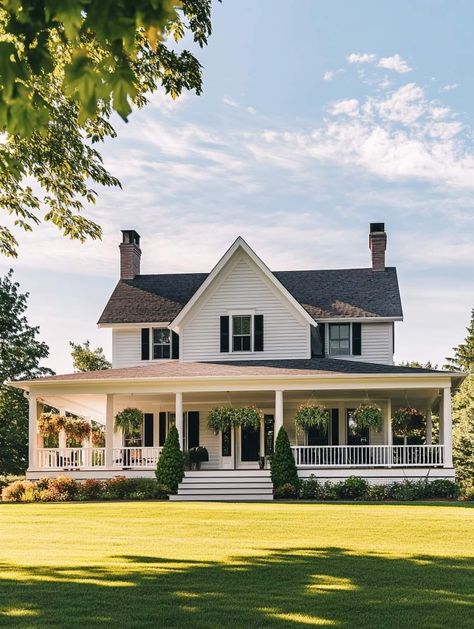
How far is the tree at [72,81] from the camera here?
544 cm

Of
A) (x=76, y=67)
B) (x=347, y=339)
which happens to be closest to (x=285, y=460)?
(x=347, y=339)

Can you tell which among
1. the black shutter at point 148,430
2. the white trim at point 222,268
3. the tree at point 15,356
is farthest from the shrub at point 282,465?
the tree at point 15,356

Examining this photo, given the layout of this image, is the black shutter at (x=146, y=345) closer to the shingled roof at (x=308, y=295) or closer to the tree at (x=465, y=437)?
the shingled roof at (x=308, y=295)

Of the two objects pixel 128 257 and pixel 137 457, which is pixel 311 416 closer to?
pixel 137 457

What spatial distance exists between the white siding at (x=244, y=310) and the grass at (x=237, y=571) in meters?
13.0

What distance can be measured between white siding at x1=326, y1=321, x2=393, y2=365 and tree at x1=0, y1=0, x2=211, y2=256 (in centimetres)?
1584

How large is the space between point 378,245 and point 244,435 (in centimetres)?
1036

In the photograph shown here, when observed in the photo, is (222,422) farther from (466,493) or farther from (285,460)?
(466,493)

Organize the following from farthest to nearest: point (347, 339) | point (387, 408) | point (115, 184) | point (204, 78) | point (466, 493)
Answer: point (347, 339) < point (387, 408) < point (466, 493) < point (115, 184) < point (204, 78)

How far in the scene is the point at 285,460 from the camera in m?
25.9

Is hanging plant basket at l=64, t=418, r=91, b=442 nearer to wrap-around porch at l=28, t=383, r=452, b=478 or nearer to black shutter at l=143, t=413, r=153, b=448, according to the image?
wrap-around porch at l=28, t=383, r=452, b=478

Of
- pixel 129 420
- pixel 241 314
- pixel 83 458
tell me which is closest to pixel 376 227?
pixel 241 314

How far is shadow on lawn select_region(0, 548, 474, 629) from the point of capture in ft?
26.5

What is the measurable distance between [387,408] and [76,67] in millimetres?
25817
